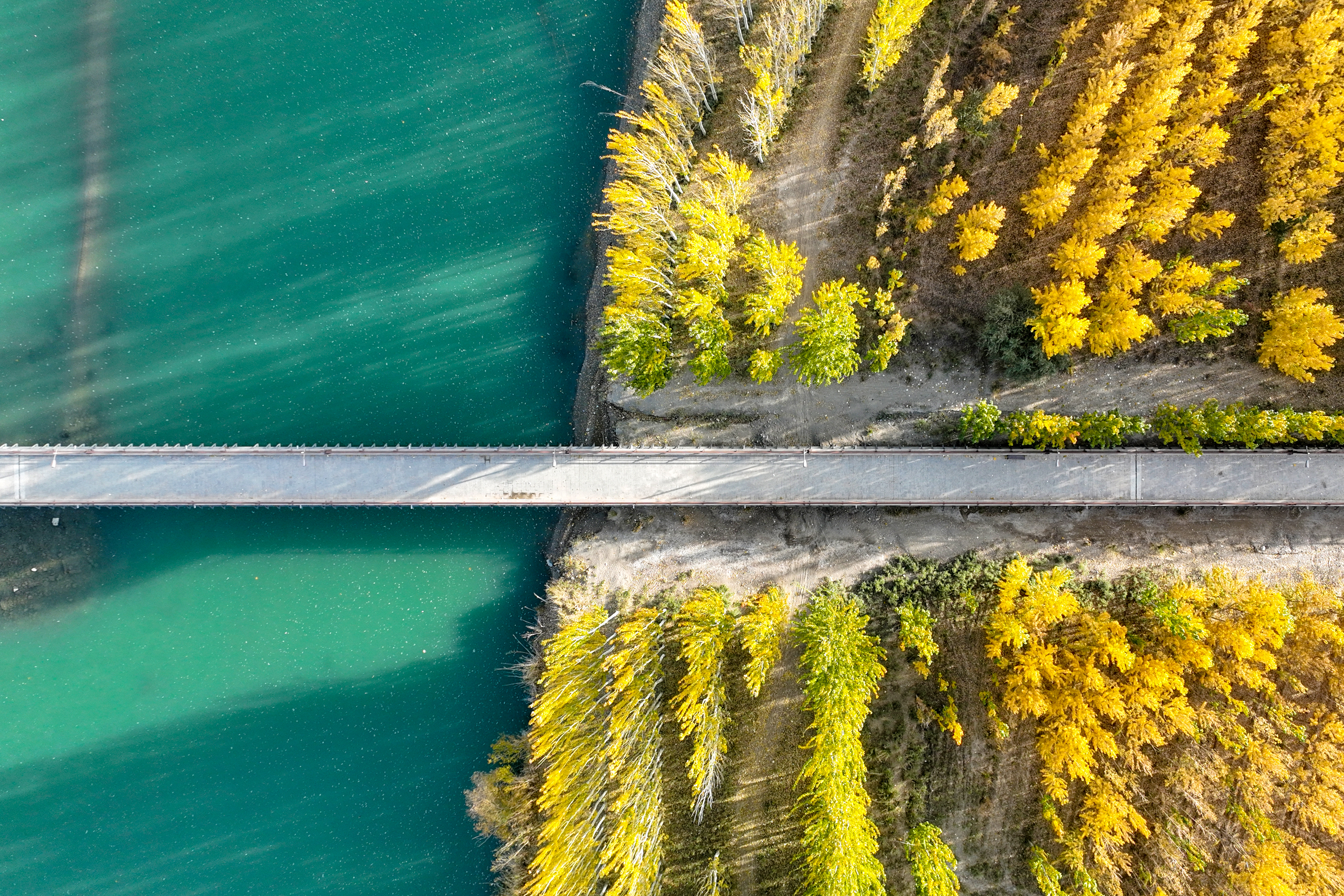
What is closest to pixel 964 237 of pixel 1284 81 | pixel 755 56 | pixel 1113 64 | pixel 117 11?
pixel 1113 64

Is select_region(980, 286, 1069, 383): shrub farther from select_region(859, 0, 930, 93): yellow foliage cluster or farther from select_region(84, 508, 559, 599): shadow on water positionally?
select_region(84, 508, 559, 599): shadow on water

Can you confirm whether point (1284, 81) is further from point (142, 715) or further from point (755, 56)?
point (142, 715)

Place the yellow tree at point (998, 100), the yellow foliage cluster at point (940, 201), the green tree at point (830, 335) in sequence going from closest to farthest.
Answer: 1. the green tree at point (830, 335)
2. the yellow tree at point (998, 100)
3. the yellow foliage cluster at point (940, 201)

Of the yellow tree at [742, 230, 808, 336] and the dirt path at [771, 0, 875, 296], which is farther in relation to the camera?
the dirt path at [771, 0, 875, 296]

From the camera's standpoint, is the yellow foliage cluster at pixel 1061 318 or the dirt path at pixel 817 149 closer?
the yellow foliage cluster at pixel 1061 318

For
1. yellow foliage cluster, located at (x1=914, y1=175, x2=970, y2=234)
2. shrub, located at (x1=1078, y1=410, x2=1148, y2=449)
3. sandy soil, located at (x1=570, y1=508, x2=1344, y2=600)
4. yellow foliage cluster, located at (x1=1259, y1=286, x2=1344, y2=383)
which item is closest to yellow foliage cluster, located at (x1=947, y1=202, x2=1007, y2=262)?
yellow foliage cluster, located at (x1=914, y1=175, x2=970, y2=234)

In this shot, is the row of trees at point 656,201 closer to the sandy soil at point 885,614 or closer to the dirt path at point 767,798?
the sandy soil at point 885,614

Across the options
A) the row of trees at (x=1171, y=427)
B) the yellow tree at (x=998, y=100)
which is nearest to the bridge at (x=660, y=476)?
the row of trees at (x=1171, y=427)
